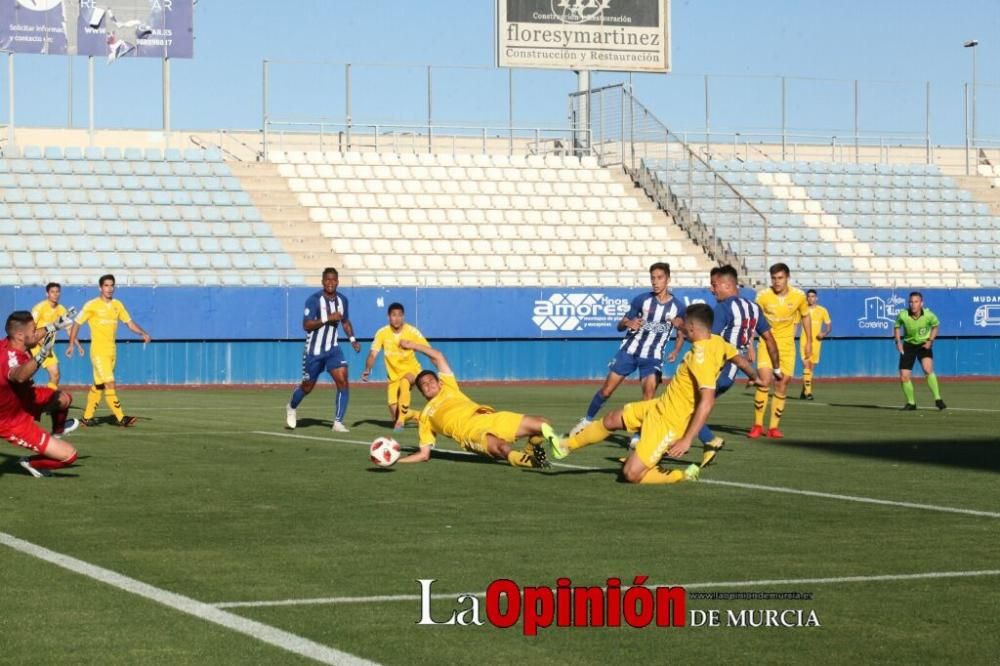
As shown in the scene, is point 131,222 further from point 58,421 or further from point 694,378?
point 694,378

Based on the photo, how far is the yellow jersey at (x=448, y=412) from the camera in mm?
14875

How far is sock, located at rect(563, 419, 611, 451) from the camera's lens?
13.8 meters

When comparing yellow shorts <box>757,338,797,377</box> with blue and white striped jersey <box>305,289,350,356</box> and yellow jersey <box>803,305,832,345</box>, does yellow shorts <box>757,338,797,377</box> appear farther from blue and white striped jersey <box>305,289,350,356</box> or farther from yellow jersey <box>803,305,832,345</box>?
yellow jersey <box>803,305,832,345</box>

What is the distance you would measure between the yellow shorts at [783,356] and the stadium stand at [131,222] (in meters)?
19.3

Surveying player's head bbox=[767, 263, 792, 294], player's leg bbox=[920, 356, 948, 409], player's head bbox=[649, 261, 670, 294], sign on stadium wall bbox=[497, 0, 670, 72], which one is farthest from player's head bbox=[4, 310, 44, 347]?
sign on stadium wall bbox=[497, 0, 670, 72]

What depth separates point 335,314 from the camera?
21.7 meters

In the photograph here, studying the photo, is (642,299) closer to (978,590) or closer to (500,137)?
(978,590)

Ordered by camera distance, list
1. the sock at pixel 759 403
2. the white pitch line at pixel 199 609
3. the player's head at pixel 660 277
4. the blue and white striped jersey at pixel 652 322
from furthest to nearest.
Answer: the sock at pixel 759 403 → the blue and white striped jersey at pixel 652 322 → the player's head at pixel 660 277 → the white pitch line at pixel 199 609

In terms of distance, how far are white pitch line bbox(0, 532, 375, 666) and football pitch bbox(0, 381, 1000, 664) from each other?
0.8 inches

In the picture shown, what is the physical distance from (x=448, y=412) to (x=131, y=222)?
92.7 feet

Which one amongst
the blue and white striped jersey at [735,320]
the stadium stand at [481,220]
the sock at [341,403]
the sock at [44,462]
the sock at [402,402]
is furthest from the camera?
the stadium stand at [481,220]

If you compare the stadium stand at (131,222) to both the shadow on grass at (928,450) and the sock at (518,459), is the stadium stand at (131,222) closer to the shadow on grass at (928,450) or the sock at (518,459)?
the shadow on grass at (928,450)

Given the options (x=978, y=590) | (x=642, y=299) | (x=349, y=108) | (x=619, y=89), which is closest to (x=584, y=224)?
(x=619, y=89)

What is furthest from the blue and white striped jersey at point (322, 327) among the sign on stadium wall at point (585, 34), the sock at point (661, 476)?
the sign on stadium wall at point (585, 34)
